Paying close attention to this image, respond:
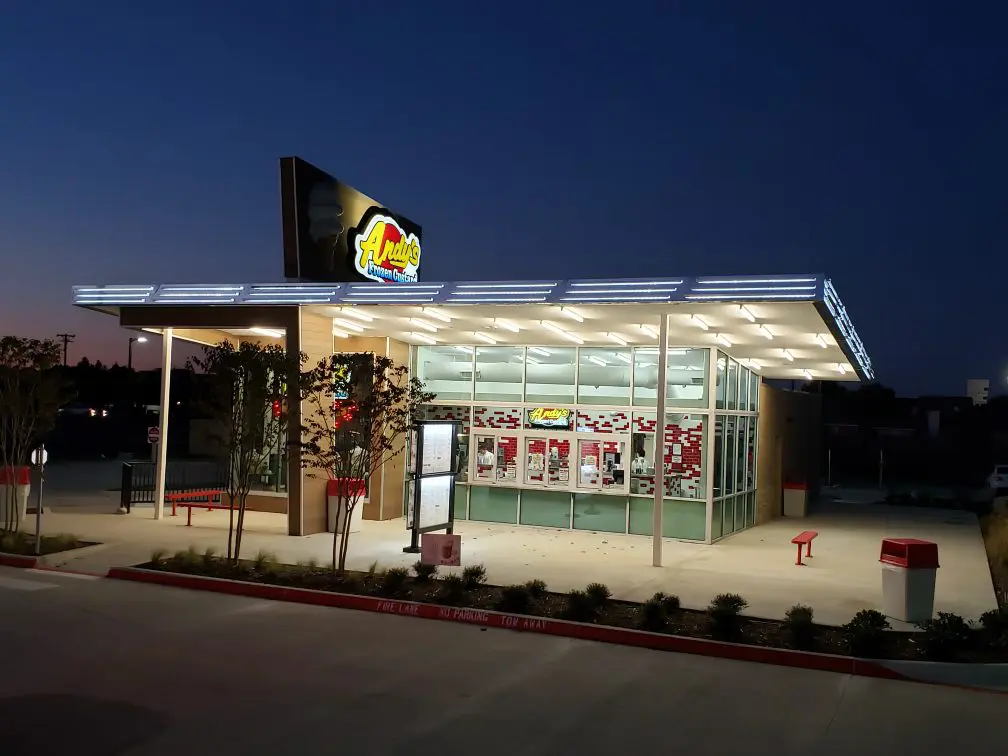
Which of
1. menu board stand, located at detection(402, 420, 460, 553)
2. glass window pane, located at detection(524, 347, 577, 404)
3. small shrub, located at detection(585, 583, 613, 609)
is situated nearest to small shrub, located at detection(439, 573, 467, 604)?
small shrub, located at detection(585, 583, 613, 609)

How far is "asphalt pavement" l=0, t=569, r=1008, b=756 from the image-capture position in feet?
21.5

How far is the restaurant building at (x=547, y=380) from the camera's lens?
15.8m

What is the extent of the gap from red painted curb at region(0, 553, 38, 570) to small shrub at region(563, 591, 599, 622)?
28.0 ft

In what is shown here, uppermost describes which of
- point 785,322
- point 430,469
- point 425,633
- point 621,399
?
point 785,322

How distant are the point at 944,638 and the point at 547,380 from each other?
37.4 feet

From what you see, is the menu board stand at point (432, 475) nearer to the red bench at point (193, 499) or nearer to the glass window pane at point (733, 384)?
the red bench at point (193, 499)

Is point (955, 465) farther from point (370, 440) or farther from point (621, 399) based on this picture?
point (370, 440)

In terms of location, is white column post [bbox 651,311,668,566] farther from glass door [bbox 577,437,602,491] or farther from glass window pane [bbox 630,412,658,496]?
glass door [bbox 577,437,602,491]

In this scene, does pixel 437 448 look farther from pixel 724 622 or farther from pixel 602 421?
pixel 724 622

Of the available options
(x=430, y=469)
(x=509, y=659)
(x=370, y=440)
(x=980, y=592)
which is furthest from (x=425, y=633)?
(x=980, y=592)

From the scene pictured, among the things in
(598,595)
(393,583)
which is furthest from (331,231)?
(598,595)

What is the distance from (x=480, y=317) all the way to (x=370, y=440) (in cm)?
416

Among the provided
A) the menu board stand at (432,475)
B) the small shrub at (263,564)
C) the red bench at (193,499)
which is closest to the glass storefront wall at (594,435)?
the menu board stand at (432,475)

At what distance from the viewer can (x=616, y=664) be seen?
894cm
